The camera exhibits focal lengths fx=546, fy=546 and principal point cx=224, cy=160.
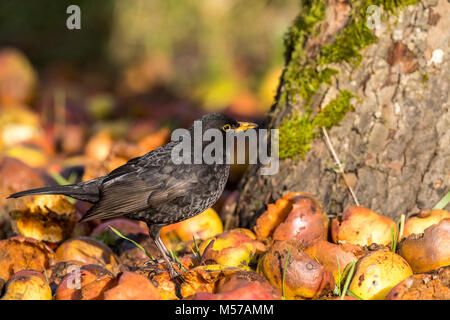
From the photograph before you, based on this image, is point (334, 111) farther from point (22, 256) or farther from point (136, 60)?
point (136, 60)

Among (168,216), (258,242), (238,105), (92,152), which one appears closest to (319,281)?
(258,242)

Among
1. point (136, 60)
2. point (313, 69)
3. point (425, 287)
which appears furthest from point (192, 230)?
point (136, 60)

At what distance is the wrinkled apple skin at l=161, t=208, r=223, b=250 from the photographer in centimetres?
386

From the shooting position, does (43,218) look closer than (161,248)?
No

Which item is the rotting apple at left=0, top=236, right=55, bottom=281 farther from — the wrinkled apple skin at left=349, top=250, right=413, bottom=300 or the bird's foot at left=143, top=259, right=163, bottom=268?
the wrinkled apple skin at left=349, top=250, right=413, bottom=300

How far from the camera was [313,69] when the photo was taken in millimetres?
3705

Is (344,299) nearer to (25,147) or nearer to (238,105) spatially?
(25,147)

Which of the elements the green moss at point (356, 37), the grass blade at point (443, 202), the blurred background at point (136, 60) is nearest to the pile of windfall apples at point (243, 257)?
the grass blade at point (443, 202)

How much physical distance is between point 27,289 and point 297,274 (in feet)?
4.08

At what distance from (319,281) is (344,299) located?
155 mm

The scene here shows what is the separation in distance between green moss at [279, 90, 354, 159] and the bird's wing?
830 mm

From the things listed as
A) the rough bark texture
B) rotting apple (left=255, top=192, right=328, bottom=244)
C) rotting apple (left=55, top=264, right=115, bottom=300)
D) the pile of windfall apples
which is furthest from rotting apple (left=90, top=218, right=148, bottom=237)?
the rough bark texture

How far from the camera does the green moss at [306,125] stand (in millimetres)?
3588

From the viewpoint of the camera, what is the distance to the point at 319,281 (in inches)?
101
